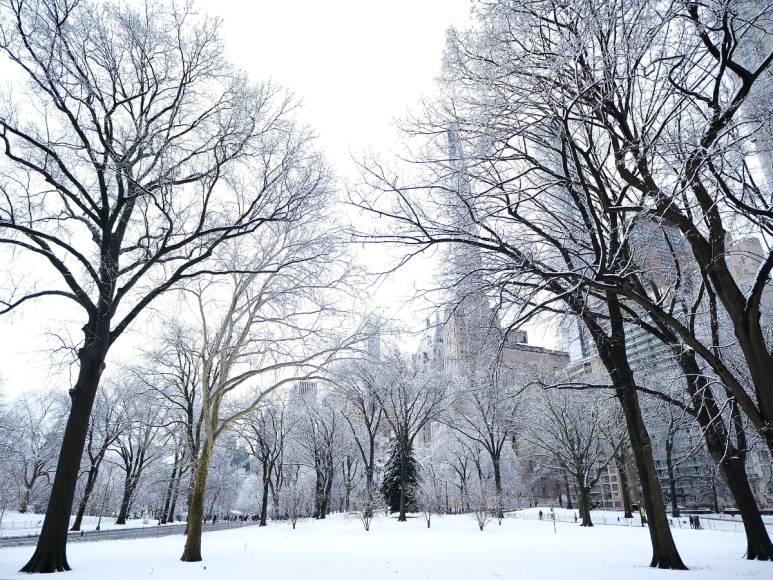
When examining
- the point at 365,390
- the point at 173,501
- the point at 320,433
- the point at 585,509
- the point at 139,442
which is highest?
the point at 365,390

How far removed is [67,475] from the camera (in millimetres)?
8172

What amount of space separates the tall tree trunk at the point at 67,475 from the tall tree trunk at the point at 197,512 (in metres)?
3.25

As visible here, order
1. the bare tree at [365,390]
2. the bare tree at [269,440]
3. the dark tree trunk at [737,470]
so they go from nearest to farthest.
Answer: the dark tree trunk at [737,470] → the bare tree at [365,390] → the bare tree at [269,440]

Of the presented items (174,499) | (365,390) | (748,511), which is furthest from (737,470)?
(174,499)

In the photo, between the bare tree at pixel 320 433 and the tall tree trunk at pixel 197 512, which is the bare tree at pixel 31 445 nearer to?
the bare tree at pixel 320 433

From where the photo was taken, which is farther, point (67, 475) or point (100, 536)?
point (100, 536)

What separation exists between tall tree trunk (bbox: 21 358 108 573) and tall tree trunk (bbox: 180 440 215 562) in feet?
10.7

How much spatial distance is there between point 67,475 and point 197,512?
4122mm

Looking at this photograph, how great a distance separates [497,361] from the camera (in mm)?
7977

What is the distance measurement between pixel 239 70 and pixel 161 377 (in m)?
14.3

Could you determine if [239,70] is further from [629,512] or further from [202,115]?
[629,512]

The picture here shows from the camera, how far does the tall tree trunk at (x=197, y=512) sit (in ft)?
36.0

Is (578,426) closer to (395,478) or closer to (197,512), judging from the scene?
(395,478)

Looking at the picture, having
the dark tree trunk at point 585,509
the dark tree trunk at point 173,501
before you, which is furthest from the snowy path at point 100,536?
the dark tree trunk at point 585,509
